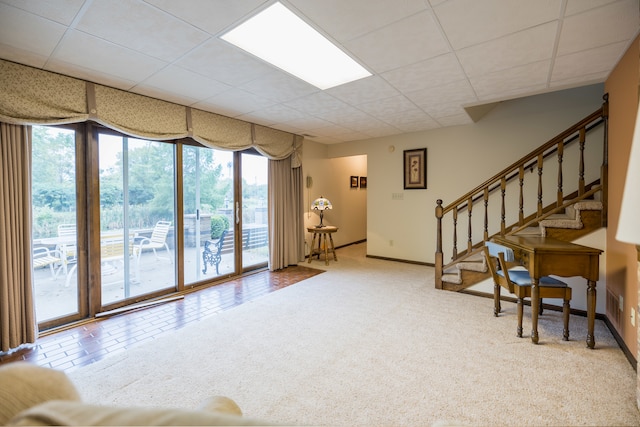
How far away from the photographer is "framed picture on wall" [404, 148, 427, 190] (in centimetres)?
513

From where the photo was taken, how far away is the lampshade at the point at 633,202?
0.61m

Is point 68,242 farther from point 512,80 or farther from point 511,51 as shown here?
point 512,80

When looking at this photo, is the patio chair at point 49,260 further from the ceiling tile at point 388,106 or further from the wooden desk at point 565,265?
the wooden desk at point 565,265

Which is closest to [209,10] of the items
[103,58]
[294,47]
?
[294,47]

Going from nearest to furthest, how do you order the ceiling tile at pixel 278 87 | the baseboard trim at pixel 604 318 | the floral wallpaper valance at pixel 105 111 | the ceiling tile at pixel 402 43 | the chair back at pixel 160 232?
the ceiling tile at pixel 402 43 → the baseboard trim at pixel 604 318 → the floral wallpaper valance at pixel 105 111 → the ceiling tile at pixel 278 87 → the chair back at pixel 160 232

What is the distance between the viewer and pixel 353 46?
7.38ft

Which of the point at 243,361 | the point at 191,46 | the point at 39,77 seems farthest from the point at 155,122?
the point at 243,361

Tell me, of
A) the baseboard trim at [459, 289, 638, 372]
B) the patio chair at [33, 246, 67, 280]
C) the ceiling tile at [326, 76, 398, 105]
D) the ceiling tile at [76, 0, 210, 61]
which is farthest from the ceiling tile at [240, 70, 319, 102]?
the baseboard trim at [459, 289, 638, 372]

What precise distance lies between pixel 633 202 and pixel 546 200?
426 cm

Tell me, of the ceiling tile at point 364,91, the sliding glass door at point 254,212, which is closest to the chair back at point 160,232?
the sliding glass door at point 254,212

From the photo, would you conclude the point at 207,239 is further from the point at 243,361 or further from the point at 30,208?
the point at 243,361

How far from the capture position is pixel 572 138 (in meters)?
3.64

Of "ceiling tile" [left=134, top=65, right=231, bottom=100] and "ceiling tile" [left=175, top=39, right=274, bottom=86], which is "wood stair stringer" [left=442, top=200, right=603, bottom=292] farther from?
"ceiling tile" [left=134, top=65, right=231, bottom=100]

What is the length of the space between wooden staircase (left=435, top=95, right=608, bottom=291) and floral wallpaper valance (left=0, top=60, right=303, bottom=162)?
10.8 feet
